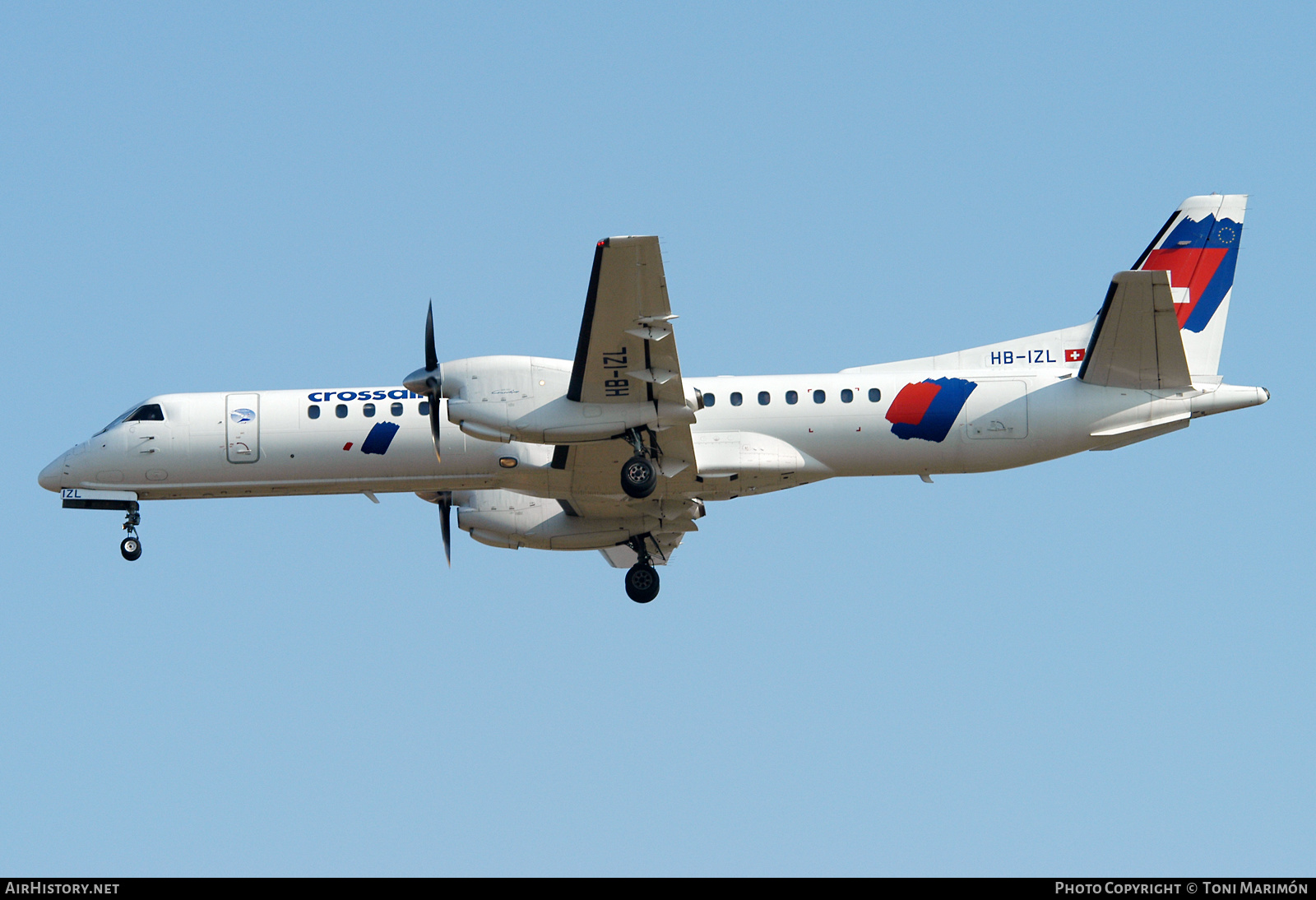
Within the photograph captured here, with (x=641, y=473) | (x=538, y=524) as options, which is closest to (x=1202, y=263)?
(x=641, y=473)

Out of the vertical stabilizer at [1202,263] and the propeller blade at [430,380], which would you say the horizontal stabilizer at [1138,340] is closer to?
the vertical stabilizer at [1202,263]

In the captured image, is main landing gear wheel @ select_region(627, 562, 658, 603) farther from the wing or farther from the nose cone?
the nose cone

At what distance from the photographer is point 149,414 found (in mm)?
26422

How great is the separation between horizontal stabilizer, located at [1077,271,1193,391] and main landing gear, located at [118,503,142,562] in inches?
704

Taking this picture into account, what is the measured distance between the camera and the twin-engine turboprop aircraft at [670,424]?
22594mm

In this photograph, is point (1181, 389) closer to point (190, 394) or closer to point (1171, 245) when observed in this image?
point (1171, 245)

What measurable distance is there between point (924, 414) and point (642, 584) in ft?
20.7

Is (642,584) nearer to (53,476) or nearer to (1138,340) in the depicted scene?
(1138,340)

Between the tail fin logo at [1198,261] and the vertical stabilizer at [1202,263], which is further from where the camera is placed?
the tail fin logo at [1198,261]

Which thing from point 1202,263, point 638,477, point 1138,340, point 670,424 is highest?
point 1202,263

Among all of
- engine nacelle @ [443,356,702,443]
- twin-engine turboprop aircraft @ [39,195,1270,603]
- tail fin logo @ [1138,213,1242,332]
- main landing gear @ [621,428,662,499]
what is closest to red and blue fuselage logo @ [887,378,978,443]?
twin-engine turboprop aircraft @ [39,195,1270,603]

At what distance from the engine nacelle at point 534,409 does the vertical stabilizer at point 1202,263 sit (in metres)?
10.3

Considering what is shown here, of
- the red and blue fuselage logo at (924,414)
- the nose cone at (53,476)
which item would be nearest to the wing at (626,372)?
the red and blue fuselage logo at (924,414)

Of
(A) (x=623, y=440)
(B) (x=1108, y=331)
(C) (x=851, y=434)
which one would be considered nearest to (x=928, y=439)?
(C) (x=851, y=434)
